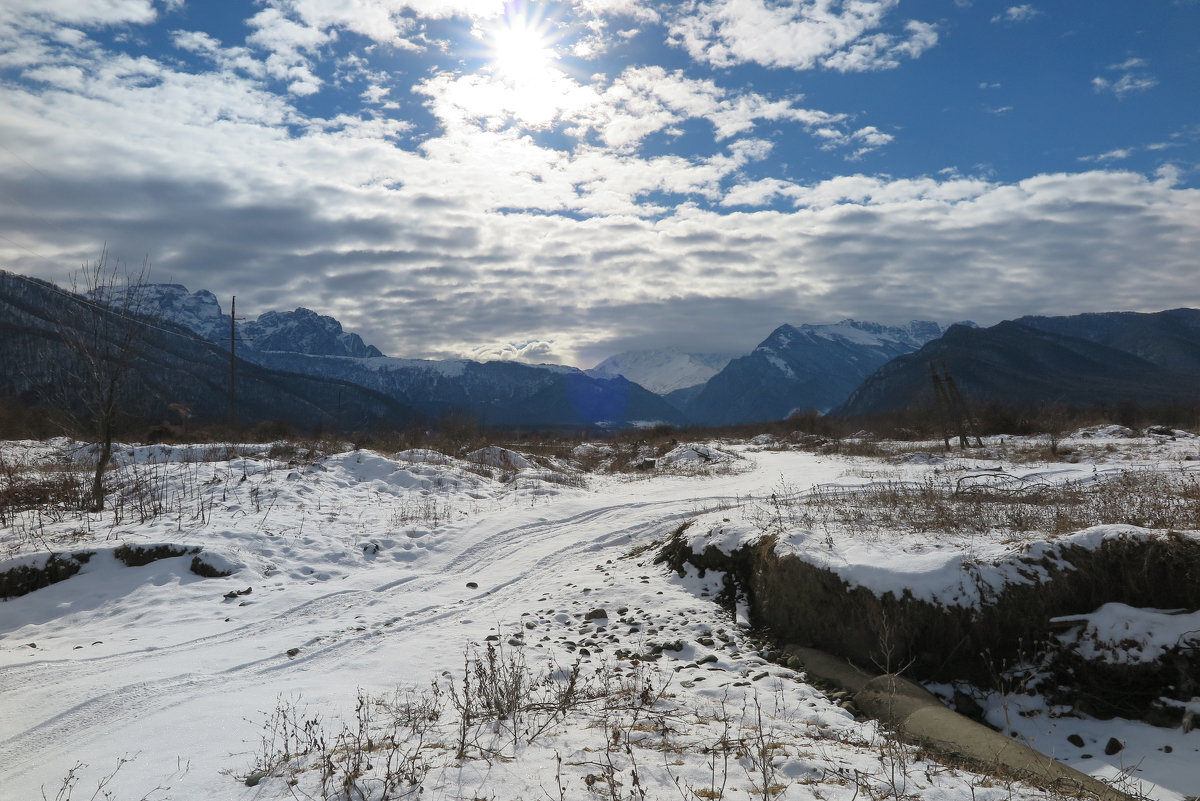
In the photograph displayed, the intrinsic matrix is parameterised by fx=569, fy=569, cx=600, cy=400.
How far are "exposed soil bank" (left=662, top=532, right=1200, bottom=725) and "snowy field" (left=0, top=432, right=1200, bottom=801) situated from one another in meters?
0.35

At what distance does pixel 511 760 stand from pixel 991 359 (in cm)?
23097

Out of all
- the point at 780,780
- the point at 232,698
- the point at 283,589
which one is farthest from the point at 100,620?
the point at 780,780

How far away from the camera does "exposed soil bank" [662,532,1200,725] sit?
646cm

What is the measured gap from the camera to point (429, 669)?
23.5 ft

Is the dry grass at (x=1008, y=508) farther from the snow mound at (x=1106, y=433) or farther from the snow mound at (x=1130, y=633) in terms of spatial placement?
the snow mound at (x=1106, y=433)

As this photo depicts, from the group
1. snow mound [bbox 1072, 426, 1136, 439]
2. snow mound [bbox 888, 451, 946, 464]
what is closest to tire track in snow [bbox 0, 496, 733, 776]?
snow mound [bbox 888, 451, 946, 464]

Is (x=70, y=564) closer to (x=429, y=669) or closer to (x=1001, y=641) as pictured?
(x=429, y=669)

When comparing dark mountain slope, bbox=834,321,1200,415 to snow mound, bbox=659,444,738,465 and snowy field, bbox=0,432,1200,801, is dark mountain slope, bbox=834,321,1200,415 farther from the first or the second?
snowy field, bbox=0,432,1200,801

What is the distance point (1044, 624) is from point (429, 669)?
25.5 feet

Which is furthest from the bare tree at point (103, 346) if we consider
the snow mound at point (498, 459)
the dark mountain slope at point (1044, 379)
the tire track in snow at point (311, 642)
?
the dark mountain slope at point (1044, 379)

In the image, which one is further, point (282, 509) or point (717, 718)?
point (282, 509)

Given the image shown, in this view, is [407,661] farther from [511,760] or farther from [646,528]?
[646,528]

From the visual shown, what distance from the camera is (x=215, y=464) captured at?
60.5ft

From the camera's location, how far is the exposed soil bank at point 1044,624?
21.2 ft
